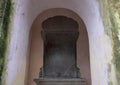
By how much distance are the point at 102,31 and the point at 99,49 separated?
0.58 feet

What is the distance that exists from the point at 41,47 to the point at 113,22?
1192 millimetres

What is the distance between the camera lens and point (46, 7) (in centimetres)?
212

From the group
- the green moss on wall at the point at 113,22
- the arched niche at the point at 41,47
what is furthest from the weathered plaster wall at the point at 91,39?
the arched niche at the point at 41,47

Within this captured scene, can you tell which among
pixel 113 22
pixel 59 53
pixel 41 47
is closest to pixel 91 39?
pixel 113 22

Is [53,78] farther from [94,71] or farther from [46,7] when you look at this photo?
[46,7]

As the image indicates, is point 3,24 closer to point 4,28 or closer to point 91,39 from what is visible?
point 4,28

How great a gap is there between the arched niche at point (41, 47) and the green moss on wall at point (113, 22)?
0.92m

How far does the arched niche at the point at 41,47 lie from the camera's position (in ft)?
7.43

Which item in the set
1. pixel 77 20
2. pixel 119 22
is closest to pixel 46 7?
pixel 77 20

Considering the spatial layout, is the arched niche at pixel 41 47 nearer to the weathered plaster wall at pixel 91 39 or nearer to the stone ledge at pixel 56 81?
the stone ledge at pixel 56 81

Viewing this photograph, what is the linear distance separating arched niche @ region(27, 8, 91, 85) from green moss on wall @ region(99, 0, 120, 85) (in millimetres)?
915

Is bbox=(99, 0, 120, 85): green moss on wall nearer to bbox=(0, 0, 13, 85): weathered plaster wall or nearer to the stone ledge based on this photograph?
bbox=(0, 0, 13, 85): weathered plaster wall

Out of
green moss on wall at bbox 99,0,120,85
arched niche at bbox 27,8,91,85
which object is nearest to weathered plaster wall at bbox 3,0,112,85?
green moss on wall at bbox 99,0,120,85

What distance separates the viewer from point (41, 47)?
237cm
